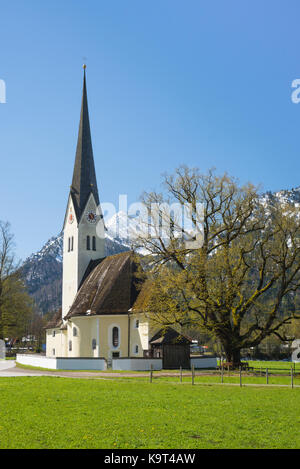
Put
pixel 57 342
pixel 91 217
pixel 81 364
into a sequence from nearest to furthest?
1. pixel 81 364
2. pixel 91 217
3. pixel 57 342

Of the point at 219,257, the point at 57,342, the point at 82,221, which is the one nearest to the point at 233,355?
the point at 219,257

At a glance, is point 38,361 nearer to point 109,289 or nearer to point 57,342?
point 109,289

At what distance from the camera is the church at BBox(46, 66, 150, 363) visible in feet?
168

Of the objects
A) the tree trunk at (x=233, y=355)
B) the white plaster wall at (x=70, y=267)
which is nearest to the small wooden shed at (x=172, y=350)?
the tree trunk at (x=233, y=355)

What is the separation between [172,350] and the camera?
4481 cm

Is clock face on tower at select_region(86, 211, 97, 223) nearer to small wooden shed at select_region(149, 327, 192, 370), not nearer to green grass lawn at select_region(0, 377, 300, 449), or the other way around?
small wooden shed at select_region(149, 327, 192, 370)

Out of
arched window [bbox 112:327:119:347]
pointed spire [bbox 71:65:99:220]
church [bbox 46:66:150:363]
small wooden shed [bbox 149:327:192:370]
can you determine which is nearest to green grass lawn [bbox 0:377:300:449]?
small wooden shed [bbox 149:327:192:370]

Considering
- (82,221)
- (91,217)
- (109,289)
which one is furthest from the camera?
(91,217)

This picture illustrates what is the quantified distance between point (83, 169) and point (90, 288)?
53.6 ft

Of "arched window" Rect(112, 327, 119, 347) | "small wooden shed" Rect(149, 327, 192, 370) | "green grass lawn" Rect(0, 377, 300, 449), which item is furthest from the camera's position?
"arched window" Rect(112, 327, 119, 347)

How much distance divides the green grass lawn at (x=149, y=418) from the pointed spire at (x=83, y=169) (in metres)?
41.9

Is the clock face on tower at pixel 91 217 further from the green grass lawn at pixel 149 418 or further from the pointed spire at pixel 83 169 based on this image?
the green grass lawn at pixel 149 418

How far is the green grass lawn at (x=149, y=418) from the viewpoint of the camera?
1224 cm
